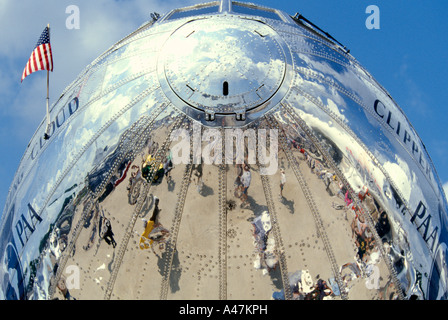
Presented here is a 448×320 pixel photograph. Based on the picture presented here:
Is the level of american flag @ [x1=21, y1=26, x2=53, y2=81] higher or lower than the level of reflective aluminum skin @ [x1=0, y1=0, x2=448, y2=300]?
higher

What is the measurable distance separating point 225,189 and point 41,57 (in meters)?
6.04

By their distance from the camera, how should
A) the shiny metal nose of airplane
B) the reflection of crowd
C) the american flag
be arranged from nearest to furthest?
the reflection of crowd → the shiny metal nose of airplane → the american flag

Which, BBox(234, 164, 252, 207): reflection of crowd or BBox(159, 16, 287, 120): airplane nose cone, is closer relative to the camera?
BBox(234, 164, 252, 207): reflection of crowd

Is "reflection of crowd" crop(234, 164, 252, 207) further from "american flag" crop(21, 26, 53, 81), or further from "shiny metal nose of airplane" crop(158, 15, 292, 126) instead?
"american flag" crop(21, 26, 53, 81)

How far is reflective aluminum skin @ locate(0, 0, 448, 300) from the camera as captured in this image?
13.0 metres

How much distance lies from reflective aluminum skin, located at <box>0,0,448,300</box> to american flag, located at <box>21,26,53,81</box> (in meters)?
2.57

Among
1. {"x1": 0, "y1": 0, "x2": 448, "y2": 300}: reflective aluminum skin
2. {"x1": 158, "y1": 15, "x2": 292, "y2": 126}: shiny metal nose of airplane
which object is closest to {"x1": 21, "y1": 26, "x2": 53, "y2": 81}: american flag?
{"x1": 0, "y1": 0, "x2": 448, "y2": 300}: reflective aluminum skin

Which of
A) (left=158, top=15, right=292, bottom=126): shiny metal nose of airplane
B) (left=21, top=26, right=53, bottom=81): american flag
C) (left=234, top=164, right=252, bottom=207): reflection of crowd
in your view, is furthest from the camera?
(left=21, top=26, right=53, bottom=81): american flag

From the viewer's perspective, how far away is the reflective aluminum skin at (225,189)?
13.0m

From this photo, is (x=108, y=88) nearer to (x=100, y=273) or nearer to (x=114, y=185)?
(x=114, y=185)

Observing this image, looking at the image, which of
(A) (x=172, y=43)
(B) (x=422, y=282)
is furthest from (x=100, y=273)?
(B) (x=422, y=282)

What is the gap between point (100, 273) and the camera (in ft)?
43.8
